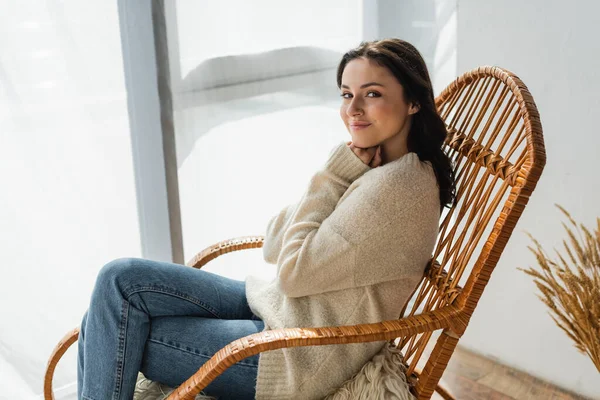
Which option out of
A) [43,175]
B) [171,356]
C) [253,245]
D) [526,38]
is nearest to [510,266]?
[526,38]

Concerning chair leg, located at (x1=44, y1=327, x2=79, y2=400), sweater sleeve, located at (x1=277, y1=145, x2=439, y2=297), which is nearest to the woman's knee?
chair leg, located at (x1=44, y1=327, x2=79, y2=400)

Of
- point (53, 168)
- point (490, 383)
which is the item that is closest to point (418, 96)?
point (53, 168)

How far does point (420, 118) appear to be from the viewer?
151 centimetres

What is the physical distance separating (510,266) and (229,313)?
1130 millimetres

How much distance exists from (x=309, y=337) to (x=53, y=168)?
3.17 ft

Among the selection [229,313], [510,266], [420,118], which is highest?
[420,118]

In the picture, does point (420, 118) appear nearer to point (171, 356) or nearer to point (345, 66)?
point (345, 66)

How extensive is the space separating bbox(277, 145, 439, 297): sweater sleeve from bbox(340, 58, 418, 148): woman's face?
145 millimetres

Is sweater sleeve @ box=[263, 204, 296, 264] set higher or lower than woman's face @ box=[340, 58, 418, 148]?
lower

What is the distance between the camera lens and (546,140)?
2.19 metres

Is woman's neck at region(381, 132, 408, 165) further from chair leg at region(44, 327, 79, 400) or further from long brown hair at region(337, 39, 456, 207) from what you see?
chair leg at region(44, 327, 79, 400)

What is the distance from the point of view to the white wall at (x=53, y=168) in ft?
5.92

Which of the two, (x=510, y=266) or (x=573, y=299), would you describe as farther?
(x=510, y=266)

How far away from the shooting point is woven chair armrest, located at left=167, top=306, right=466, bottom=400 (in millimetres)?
1304
